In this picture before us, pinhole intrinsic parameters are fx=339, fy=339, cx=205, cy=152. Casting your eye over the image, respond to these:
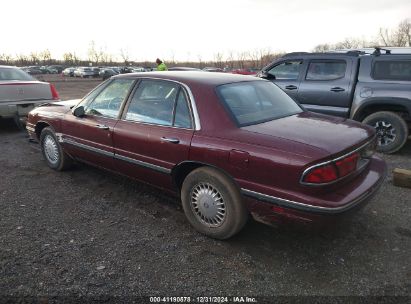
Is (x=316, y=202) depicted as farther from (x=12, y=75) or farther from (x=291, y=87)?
(x=12, y=75)

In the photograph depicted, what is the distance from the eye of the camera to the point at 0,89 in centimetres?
736

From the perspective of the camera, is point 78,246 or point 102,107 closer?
point 78,246

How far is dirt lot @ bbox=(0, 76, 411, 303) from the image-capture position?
2652 mm

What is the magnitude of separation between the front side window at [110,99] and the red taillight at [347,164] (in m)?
2.51

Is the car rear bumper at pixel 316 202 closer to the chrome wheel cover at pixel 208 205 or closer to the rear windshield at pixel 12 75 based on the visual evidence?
the chrome wheel cover at pixel 208 205

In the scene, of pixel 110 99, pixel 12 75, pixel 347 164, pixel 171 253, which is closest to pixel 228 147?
pixel 347 164

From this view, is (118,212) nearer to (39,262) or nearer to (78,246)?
(78,246)

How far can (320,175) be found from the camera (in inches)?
102

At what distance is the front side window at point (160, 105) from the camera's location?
3.40m

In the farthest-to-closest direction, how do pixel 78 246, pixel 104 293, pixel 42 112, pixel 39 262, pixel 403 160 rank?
pixel 403 160 → pixel 42 112 → pixel 78 246 → pixel 39 262 → pixel 104 293

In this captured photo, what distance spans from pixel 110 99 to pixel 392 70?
15.8 feet

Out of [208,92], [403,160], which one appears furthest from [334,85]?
[208,92]

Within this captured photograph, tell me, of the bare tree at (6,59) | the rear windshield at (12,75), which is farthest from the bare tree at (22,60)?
the rear windshield at (12,75)

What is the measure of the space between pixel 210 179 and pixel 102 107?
1.96 meters
